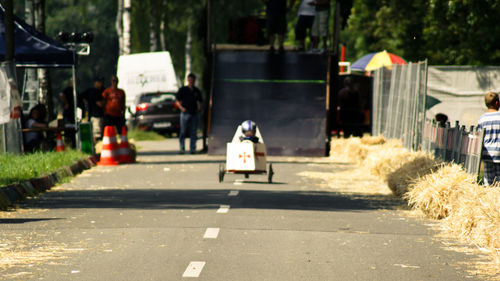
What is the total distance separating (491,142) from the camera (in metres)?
13.0

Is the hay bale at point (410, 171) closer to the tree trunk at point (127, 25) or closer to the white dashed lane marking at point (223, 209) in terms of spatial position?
the white dashed lane marking at point (223, 209)

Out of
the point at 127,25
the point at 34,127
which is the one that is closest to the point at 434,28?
the point at 127,25

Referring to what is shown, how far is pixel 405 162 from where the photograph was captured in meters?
16.5

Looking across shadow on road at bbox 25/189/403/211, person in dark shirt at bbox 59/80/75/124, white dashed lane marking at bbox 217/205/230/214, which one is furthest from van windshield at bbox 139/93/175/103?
white dashed lane marking at bbox 217/205/230/214

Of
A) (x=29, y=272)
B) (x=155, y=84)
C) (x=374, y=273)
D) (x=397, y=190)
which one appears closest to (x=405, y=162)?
(x=397, y=190)

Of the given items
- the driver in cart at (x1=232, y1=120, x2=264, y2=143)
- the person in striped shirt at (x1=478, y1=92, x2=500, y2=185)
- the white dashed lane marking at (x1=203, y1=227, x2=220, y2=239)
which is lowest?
the white dashed lane marking at (x1=203, y1=227, x2=220, y2=239)

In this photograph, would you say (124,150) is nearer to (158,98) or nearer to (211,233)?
(211,233)

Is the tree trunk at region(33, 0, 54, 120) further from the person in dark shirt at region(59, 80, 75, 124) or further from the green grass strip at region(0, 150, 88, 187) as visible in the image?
the green grass strip at region(0, 150, 88, 187)

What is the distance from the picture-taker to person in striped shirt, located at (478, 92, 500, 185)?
1292 cm

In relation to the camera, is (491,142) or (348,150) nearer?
(491,142)

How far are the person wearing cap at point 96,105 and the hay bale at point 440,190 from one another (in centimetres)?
1315

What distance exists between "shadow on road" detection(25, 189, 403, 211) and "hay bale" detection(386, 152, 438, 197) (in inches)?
9.3

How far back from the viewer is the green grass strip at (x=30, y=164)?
52.1ft

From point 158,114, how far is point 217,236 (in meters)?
26.1
